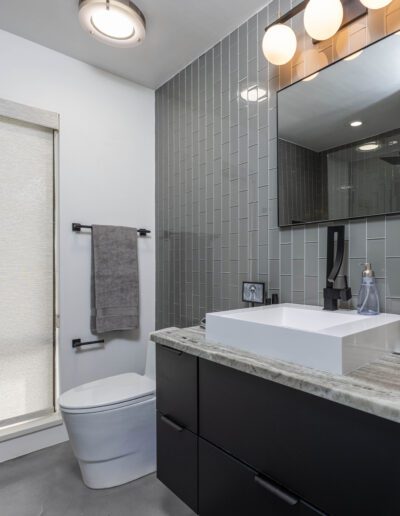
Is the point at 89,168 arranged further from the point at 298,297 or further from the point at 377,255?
the point at 377,255

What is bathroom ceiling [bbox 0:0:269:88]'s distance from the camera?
1620 mm

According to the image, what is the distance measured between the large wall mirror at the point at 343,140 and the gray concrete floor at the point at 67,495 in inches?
55.4

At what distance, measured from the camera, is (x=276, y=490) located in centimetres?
85

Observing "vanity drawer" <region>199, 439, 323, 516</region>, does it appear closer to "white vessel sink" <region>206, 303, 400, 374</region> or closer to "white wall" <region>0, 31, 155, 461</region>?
"white vessel sink" <region>206, 303, 400, 374</region>

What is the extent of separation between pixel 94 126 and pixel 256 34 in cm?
112

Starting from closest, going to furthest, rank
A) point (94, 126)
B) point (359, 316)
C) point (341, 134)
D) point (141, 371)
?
point (359, 316) → point (341, 134) → point (94, 126) → point (141, 371)

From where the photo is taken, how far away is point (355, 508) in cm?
71

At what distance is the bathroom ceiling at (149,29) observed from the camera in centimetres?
162

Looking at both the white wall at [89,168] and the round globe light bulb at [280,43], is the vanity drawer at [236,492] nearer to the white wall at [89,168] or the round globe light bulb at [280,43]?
the white wall at [89,168]

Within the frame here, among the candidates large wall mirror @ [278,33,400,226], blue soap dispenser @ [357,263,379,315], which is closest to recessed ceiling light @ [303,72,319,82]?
large wall mirror @ [278,33,400,226]

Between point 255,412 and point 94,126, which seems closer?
point 255,412

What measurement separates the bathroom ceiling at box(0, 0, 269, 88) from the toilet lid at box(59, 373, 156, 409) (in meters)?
1.91

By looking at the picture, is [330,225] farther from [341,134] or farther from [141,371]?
[141,371]

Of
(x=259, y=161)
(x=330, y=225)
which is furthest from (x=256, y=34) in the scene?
(x=330, y=225)
